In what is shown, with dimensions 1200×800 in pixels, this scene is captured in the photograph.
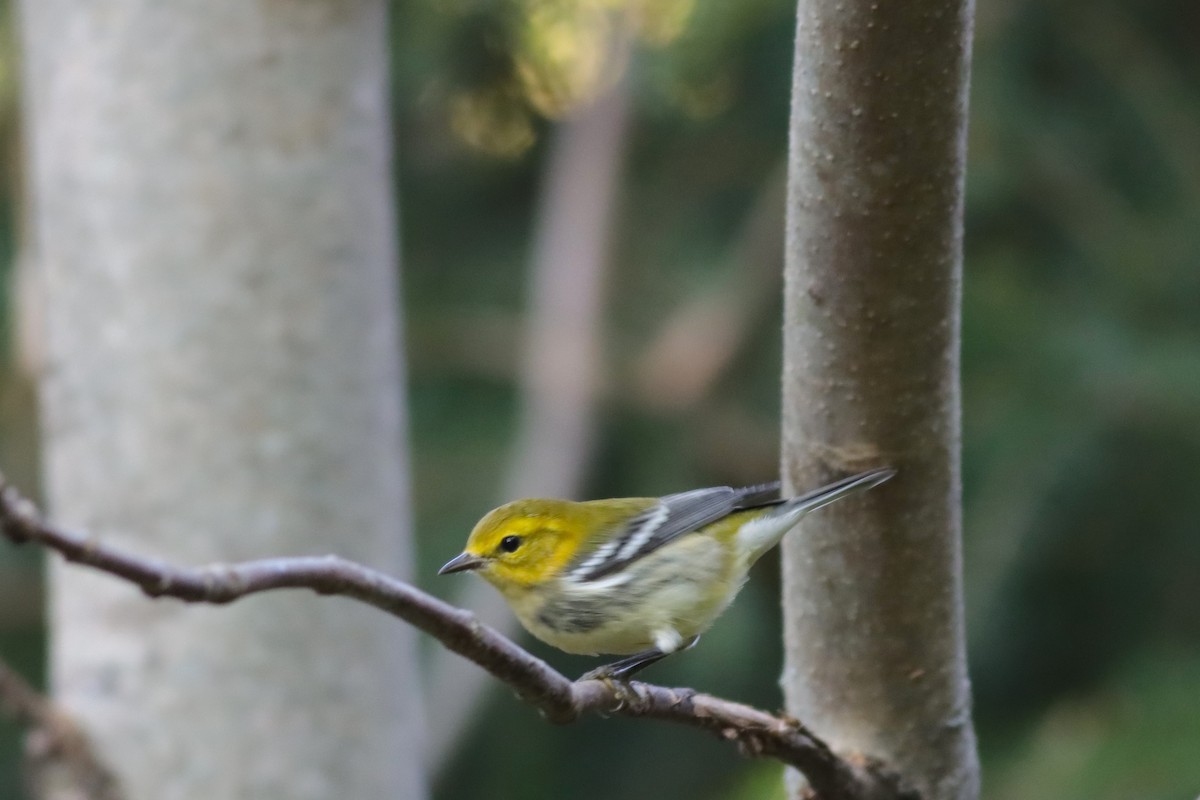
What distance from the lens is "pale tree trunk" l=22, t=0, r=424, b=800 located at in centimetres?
185

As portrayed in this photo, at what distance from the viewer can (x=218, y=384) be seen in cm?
187

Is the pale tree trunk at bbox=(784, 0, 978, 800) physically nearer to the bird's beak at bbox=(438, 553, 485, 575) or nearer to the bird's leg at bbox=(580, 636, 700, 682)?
the bird's leg at bbox=(580, 636, 700, 682)

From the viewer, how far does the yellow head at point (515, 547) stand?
5.26 feet

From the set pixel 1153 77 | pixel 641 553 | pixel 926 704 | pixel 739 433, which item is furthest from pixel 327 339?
pixel 1153 77

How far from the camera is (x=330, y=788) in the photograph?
1.88m

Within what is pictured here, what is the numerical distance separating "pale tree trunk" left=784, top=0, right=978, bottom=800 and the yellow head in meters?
0.35

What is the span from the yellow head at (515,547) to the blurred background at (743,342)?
103 cm

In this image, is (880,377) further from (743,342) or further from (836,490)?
(743,342)

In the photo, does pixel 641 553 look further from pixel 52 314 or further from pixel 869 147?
pixel 52 314

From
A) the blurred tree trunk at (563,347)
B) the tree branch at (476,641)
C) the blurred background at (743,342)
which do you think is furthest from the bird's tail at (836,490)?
the blurred tree trunk at (563,347)

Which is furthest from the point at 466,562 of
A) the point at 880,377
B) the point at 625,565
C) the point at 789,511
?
the point at 880,377

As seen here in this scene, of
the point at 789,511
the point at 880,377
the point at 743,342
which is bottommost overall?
the point at 743,342

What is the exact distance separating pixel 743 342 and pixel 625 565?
1.55 metres

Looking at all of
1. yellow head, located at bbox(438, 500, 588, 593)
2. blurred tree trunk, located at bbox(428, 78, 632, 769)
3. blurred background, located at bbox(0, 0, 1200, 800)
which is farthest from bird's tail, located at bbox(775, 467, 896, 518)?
blurred tree trunk, located at bbox(428, 78, 632, 769)
